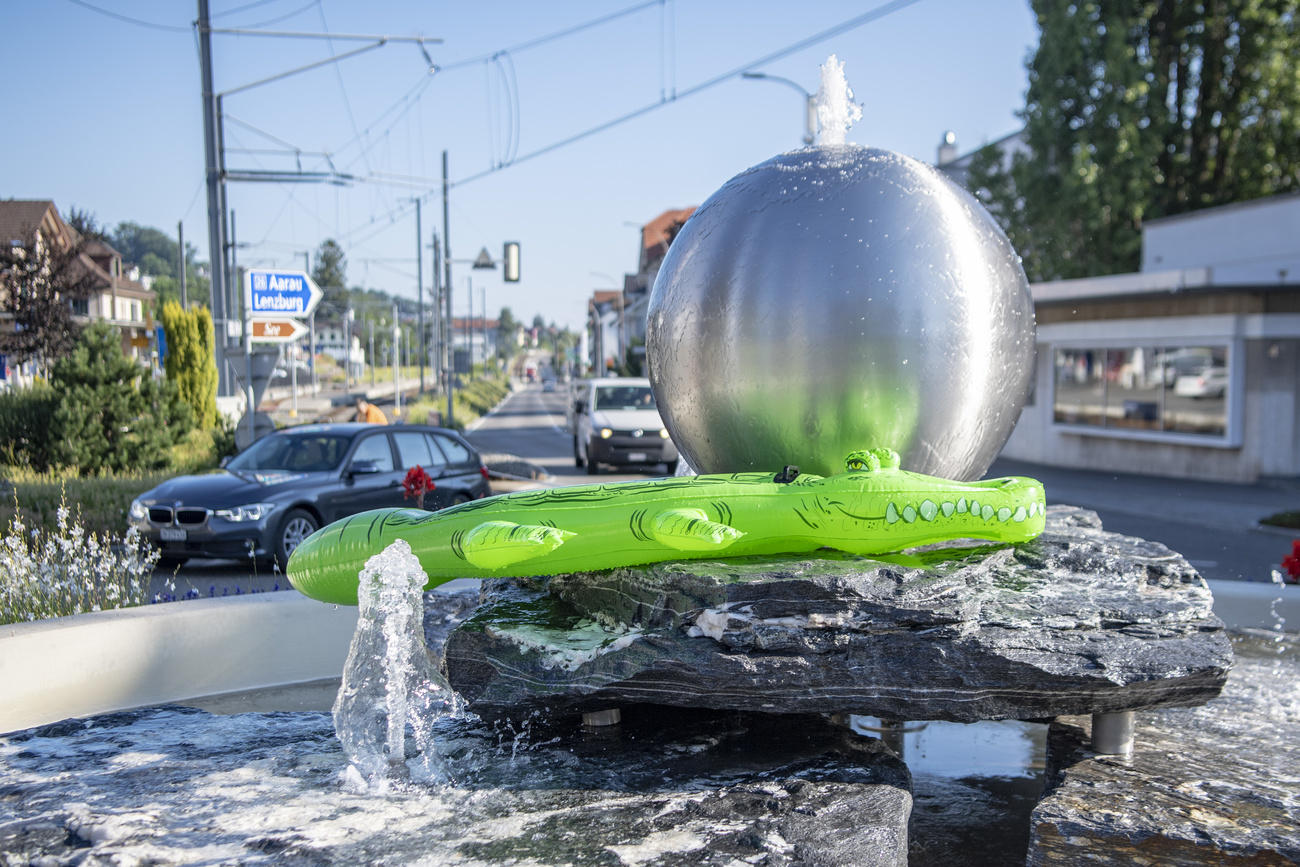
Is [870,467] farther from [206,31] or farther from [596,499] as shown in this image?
[206,31]

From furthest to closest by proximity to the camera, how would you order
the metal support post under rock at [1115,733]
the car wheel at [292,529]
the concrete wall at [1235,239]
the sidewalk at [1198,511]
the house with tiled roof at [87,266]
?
the house with tiled roof at [87,266] → the concrete wall at [1235,239] → the sidewalk at [1198,511] → the car wheel at [292,529] → the metal support post under rock at [1115,733]

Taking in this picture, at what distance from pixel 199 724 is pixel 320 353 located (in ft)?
460

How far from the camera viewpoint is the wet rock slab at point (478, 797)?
147 inches

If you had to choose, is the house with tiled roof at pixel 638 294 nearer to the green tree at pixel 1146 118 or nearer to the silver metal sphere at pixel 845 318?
the green tree at pixel 1146 118

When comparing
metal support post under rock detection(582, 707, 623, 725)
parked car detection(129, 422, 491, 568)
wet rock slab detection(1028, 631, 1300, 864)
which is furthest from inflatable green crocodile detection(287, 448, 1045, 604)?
parked car detection(129, 422, 491, 568)

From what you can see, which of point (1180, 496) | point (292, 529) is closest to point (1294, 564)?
point (292, 529)

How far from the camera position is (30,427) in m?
16.7

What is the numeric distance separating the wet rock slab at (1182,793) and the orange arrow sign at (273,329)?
623 inches

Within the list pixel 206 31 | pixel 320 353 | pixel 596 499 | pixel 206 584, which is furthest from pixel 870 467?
pixel 320 353

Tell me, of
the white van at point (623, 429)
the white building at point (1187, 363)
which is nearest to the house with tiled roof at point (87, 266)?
the white van at point (623, 429)

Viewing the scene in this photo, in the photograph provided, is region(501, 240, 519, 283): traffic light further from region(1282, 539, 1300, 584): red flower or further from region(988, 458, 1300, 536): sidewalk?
region(1282, 539, 1300, 584): red flower

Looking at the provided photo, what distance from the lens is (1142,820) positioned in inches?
163

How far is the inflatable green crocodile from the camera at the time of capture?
446cm

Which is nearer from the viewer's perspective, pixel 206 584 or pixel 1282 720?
pixel 1282 720
